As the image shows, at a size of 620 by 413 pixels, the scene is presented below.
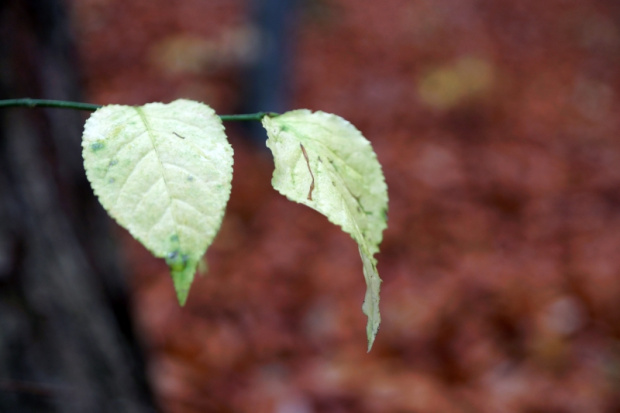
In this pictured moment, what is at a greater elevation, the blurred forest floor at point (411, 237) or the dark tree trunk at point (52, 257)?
the blurred forest floor at point (411, 237)

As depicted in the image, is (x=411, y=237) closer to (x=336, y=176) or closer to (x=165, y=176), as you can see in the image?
(x=336, y=176)

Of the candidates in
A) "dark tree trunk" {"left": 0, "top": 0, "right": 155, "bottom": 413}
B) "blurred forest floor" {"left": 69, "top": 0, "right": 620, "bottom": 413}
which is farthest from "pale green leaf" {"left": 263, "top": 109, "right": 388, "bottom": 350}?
"blurred forest floor" {"left": 69, "top": 0, "right": 620, "bottom": 413}

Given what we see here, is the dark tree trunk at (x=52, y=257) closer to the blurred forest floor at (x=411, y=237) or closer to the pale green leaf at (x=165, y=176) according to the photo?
the blurred forest floor at (x=411, y=237)

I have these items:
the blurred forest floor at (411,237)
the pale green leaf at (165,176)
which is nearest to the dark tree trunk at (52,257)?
the blurred forest floor at (411,237)

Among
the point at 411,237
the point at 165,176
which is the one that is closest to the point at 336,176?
the point at 165,176

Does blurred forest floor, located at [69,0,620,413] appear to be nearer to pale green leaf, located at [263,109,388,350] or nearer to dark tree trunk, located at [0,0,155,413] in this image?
dark tree trunk, located at [0,0,155,413]

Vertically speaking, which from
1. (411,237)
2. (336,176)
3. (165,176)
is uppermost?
(411,237)

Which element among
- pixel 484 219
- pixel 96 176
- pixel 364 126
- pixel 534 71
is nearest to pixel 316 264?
pixel 484 219
